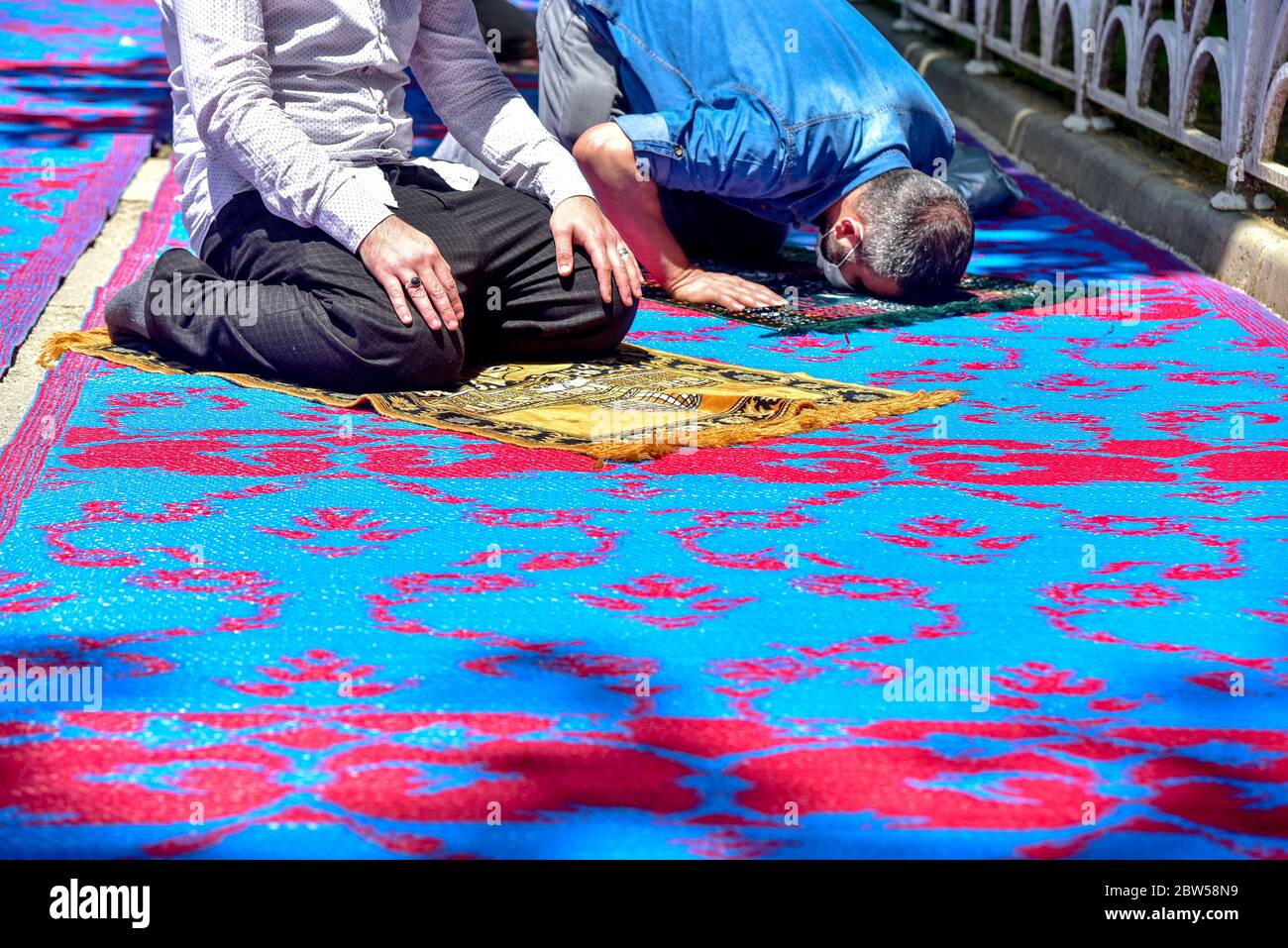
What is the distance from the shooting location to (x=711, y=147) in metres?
4.07

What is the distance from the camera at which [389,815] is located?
1693 millimetres

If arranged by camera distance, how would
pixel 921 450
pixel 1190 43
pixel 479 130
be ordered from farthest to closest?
1. pixel 1190 43
2. pixel 479 130
3. pixel 921 450

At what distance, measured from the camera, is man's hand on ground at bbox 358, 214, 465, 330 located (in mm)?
3047

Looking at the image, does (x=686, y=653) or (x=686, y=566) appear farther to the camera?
(x=686, y=566)

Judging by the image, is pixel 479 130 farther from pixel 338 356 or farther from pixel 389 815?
pixel 389 815

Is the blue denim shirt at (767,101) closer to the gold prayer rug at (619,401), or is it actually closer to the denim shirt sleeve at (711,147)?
the denim shirt sleeve at (711,147)

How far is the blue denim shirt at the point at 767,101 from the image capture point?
13.5 ft

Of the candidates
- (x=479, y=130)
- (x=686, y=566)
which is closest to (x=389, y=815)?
(x=686, y=566)

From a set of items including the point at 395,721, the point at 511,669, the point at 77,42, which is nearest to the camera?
the point at 395,721

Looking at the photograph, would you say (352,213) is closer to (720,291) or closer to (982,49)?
(720,291)

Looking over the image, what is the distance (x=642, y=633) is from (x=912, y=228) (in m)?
2.22

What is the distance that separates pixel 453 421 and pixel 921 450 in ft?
2.81

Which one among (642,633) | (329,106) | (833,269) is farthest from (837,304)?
(642,633)

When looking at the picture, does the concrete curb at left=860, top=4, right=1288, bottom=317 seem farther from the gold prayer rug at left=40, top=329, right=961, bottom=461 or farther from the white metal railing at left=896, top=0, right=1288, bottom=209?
the gold prayer rug at left=40, top=329, right=961, bottom=461
